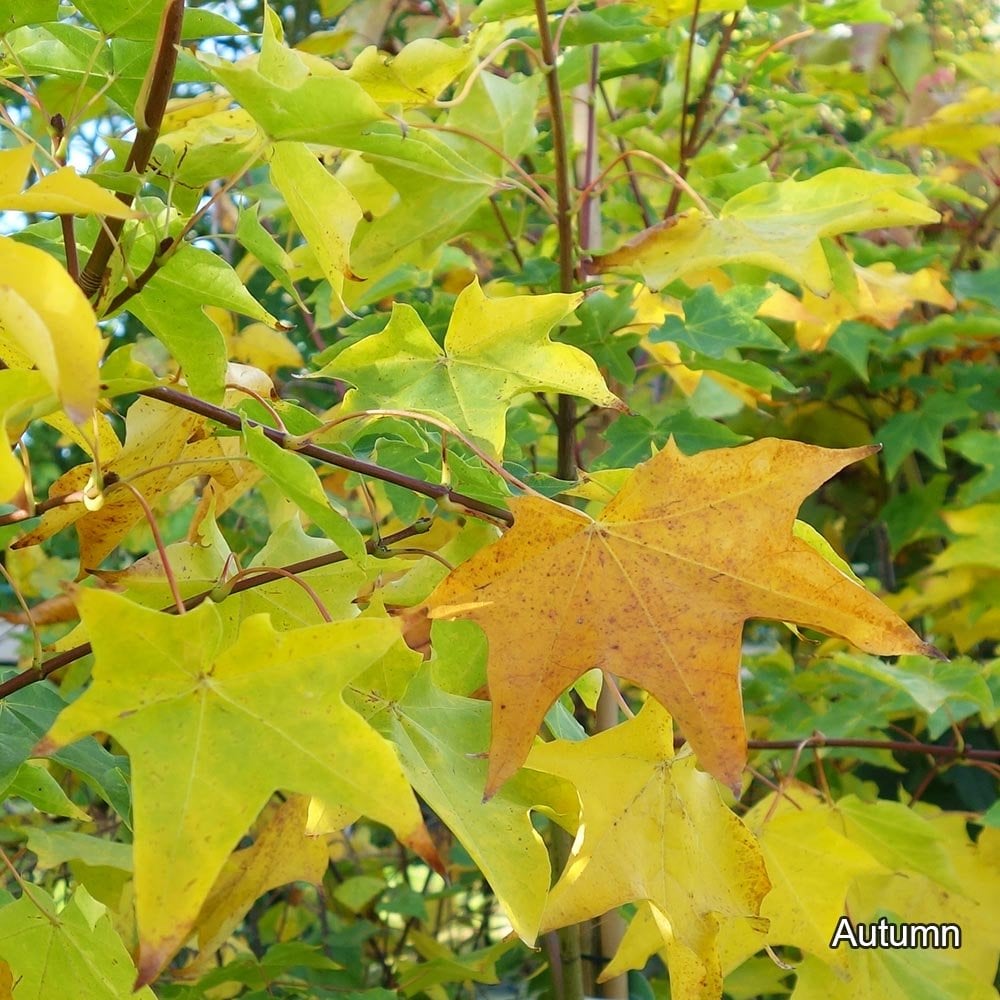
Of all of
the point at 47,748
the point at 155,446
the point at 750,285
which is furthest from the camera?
the point at 750,285

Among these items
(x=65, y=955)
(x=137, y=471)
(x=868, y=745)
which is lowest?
(x=868, y=745)

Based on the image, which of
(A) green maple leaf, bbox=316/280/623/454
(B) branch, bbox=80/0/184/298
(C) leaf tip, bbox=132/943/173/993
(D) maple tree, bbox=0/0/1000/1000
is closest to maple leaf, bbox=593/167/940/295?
(D) maple tree, bbox=0/0/1000/1000

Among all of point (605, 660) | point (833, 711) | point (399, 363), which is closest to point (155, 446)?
point (399, 363)

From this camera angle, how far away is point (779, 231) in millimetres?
746

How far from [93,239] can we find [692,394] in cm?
75

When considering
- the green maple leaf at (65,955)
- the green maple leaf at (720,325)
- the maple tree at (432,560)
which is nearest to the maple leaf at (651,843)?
the maple tree at (432,560)

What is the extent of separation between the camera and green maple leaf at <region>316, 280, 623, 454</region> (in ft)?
2.02

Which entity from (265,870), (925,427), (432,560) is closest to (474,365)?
(432,560)

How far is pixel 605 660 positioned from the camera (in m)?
0.52

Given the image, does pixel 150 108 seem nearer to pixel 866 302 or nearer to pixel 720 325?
pixel 720 325

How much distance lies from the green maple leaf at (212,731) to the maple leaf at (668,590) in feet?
0.25

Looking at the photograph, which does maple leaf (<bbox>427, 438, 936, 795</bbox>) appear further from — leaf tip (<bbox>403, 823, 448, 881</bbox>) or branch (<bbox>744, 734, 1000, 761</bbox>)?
branch (<bbox>744, 734, 1000, 761</bbox>)

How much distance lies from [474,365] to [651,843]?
28 cm

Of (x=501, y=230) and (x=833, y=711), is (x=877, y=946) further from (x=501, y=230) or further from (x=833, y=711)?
(x=501, y=230)
